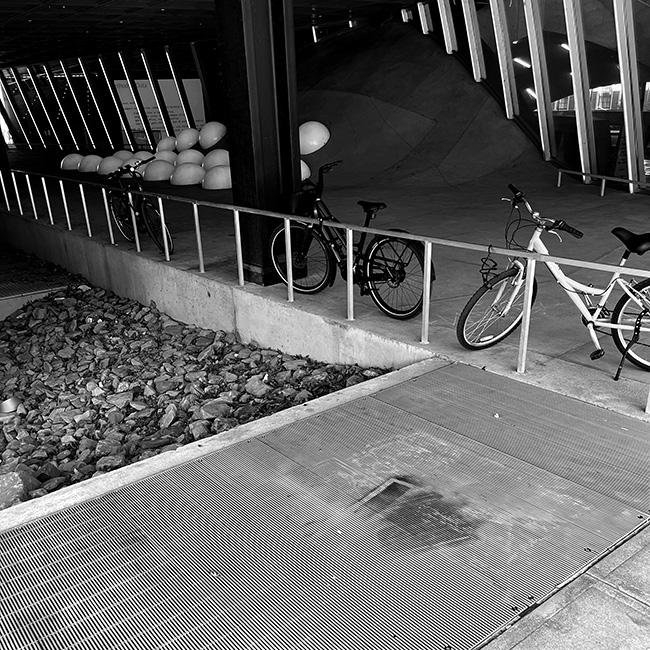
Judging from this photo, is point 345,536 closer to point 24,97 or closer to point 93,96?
point 93,96

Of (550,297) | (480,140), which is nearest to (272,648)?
(550,297)

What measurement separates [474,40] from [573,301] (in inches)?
405

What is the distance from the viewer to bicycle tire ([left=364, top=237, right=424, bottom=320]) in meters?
5.38

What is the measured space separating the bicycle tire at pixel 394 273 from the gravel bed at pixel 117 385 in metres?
0.60

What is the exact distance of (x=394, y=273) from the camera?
17.9ft

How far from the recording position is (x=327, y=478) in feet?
11.2

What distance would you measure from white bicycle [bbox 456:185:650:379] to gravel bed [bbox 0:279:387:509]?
94 cm

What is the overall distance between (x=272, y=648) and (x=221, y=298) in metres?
5.00

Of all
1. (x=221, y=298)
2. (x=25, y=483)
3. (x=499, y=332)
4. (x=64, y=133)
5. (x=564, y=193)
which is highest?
(x=64, y=133)

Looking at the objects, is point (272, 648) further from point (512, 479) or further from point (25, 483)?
point (25, 483)

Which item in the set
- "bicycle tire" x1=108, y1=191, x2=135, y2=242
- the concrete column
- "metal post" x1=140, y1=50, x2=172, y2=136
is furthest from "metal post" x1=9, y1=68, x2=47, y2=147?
the concrete column

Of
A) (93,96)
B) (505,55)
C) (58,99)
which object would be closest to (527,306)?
(505,55)

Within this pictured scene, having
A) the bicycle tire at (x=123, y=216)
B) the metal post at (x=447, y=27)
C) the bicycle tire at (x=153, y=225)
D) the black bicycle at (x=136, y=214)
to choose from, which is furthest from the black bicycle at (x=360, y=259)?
the metal post at (x=447, y=27)

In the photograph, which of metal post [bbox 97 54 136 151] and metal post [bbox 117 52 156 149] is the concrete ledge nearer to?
metal post [bbox 117 52 156 149]
